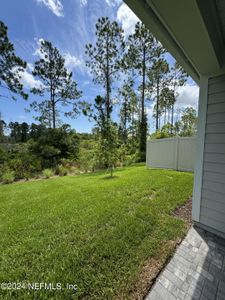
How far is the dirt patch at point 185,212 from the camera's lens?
10.5 feet

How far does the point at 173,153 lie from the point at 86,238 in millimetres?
5949

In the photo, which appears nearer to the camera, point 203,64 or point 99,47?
point 203,64

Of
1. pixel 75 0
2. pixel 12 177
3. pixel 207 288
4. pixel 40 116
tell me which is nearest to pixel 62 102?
pixel 40 116

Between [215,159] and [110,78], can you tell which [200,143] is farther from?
[110,78]

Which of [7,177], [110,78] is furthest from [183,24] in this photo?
[110,78]

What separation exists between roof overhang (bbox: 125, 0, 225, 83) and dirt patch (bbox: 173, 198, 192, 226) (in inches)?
110

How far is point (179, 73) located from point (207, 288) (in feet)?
58.6

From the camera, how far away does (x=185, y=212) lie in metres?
3.42

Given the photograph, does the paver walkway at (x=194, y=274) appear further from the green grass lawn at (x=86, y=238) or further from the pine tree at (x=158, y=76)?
the pine tree at (x=158, y=76)

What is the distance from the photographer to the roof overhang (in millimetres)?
1185

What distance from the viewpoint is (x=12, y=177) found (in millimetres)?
7902

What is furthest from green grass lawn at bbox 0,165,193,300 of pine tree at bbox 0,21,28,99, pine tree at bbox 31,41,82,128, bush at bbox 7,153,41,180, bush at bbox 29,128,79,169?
pine tree at bbox 31,41,82,128

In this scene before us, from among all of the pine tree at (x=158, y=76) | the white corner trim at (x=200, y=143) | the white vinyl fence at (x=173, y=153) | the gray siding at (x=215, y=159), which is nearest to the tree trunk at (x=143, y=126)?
the pine tree at (x=158, y=76)

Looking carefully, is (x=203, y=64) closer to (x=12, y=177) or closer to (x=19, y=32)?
(x=12, y=177)
